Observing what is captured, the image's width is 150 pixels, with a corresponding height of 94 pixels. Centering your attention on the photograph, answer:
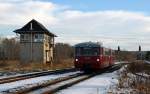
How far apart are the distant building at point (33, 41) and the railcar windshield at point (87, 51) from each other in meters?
45.1

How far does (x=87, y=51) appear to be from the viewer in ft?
116

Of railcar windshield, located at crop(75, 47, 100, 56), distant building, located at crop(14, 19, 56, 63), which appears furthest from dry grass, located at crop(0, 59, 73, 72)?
distant building, located at crop(14, 19, 56, 63)

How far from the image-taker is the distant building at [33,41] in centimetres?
8150

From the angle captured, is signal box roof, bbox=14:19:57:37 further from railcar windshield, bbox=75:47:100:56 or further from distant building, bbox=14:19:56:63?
railcar windshield, bbox=75:47:100:56

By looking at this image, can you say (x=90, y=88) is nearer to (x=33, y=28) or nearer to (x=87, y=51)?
(x=87, y=51)

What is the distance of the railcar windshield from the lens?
Result: 3528cm

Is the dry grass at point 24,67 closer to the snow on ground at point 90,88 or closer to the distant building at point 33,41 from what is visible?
the distant building at point 33,41

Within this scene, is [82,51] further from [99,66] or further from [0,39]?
[0,39]

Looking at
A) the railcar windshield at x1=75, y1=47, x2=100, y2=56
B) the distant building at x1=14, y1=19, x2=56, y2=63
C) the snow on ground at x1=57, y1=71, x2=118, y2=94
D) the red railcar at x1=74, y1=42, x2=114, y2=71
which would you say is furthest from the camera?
the distant building at x1=14, y1=19, x2=56, y2=63

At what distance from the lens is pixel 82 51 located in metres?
35.4

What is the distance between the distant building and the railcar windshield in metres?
45.1

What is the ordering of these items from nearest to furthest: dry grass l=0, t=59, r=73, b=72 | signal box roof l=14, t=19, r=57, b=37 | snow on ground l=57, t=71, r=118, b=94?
snow on ground l=57, t=71, r=118, b=94 → dry grass l=0, t=59, r=73, b=72 → signal box roof l=14, t=19, r=57, b=37

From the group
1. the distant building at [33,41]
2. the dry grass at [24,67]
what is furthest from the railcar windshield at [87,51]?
the distant building at [33,41]

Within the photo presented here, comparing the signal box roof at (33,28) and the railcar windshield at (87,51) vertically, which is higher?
the signal box roof at (33,28)
